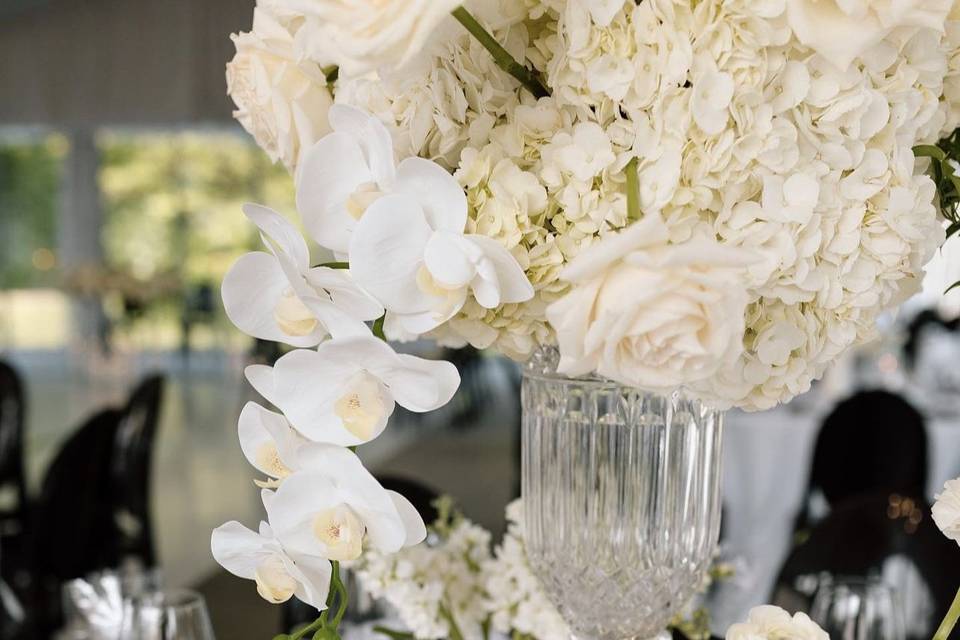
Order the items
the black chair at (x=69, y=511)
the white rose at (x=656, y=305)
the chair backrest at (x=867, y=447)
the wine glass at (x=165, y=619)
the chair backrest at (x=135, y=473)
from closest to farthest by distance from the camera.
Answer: the white rose at (x=656, y=305) → the wine glass at (x=165, y=619) → the black chair at (x=69, y=511) → the chair backrest at (x=135, y=473) → the chair backrest at (x=867, y=447)

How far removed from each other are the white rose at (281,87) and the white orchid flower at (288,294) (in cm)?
11

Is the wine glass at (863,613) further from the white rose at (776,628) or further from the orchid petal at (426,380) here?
the orchid petal at (426,380)

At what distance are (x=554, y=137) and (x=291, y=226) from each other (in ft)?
0.54

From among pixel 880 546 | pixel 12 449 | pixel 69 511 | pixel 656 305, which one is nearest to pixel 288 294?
pixel 656 305

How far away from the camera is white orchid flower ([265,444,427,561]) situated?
593mm

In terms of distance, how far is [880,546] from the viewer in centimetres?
183

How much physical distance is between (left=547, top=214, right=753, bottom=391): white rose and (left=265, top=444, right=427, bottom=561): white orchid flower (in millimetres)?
151

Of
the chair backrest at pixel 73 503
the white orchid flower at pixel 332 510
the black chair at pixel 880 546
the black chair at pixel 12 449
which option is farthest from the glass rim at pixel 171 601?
the black chair at pixel 12 449

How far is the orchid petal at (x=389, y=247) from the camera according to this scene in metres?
0.57

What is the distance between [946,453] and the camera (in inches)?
148

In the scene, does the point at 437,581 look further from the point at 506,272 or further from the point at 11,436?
the point at 11,436

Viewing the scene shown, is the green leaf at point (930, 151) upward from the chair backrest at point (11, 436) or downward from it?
upward

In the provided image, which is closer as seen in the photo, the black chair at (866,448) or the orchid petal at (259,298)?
the orchid petal at (259,298)

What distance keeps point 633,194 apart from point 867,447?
3.24m
